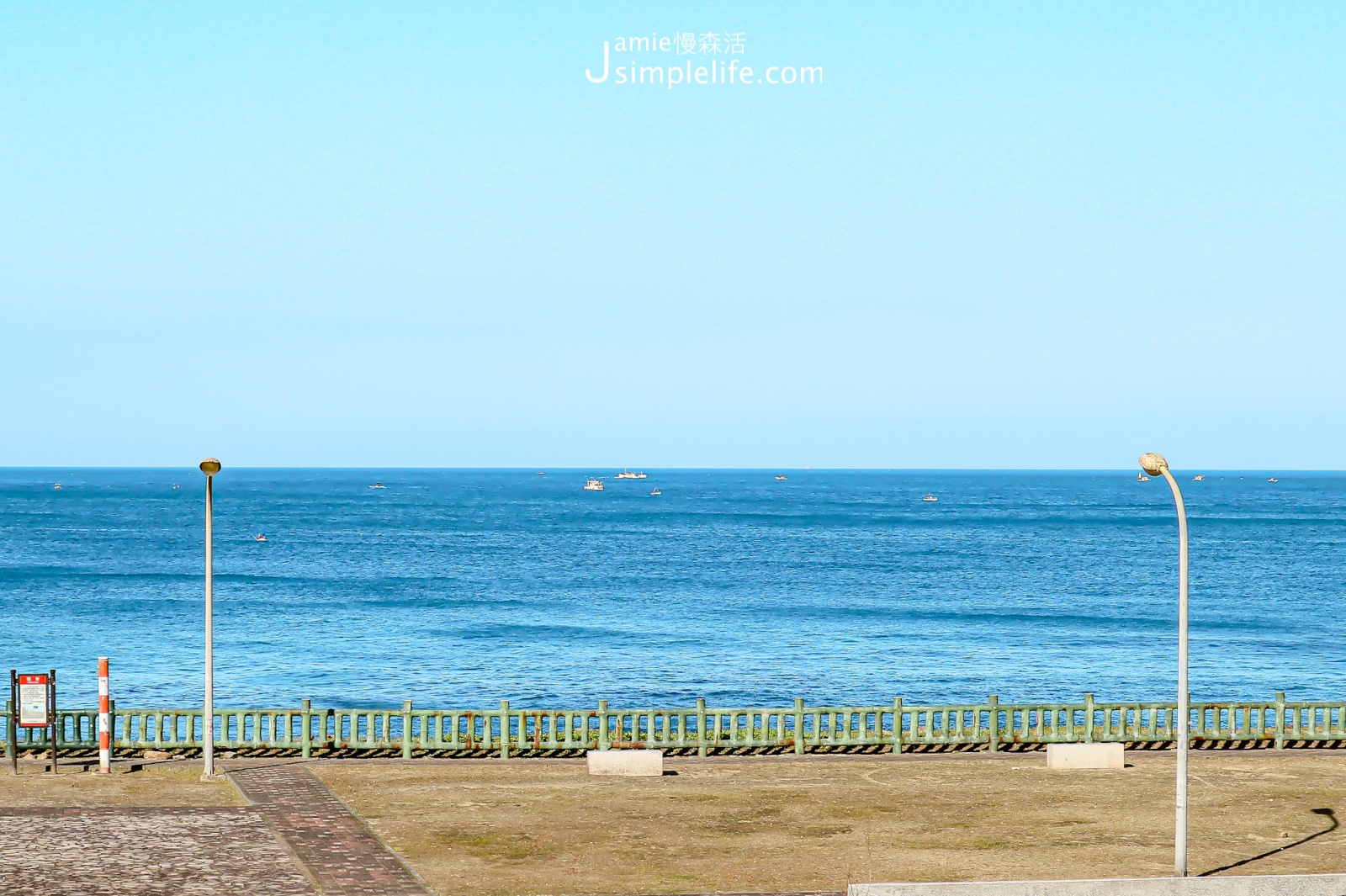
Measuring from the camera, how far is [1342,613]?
268ft

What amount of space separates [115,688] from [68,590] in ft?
136

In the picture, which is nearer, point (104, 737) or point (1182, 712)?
point (1182, 712)

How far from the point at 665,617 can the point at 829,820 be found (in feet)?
190

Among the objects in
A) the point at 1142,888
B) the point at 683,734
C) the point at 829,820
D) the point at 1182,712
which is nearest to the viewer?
the point at 1142,888

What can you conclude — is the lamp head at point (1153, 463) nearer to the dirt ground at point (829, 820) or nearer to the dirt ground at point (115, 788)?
the dirt ground at point (829, 820)

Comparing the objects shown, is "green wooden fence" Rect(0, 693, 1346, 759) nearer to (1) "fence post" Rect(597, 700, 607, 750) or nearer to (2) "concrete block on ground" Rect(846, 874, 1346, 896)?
(1) "fence post" Rect(597, 700, 607, 750)

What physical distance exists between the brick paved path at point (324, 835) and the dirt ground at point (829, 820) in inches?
14.4

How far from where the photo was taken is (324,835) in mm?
19562

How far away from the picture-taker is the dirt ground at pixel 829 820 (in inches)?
704

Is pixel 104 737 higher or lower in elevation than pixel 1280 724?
higher

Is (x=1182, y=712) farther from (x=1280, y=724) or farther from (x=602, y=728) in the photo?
(x=1280, y=724)

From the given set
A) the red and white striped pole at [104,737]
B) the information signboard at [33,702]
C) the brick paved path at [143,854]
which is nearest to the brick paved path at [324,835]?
the brick paved path at [143,854]

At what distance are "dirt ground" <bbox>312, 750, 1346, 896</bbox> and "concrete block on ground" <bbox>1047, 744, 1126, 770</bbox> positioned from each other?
0.23 metres

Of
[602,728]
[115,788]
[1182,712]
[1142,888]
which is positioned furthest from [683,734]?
[1142,888]
